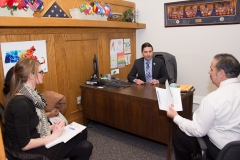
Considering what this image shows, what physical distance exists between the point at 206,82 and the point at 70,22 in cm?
243

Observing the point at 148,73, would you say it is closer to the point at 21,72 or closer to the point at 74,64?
the point at 74,64

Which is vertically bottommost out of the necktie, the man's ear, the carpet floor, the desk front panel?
the carpet floor

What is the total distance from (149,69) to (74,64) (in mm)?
1146

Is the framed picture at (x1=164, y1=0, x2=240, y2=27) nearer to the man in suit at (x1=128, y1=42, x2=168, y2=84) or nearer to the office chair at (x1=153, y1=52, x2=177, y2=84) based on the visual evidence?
the office chair at (x1=153, y1=52, x2=177, y2=84)

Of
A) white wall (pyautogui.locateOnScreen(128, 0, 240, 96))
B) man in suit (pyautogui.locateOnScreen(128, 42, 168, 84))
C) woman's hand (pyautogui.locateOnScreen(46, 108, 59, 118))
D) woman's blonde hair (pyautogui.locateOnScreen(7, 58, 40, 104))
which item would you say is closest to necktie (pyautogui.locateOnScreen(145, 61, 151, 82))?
man in suit (pyautogui.locateOnScreen(128, 42, 168, 84))

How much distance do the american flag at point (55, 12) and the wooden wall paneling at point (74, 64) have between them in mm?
304

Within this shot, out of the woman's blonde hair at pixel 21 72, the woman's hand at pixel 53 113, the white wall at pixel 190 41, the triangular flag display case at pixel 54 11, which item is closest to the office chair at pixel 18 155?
the woman's blonde hair at pixel 21 72

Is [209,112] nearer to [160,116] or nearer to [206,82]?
[160,116]

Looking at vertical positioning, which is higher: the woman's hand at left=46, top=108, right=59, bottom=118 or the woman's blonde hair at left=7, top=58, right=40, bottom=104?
the woman's blonde hair at left=7, top=58, right=40, bottom=104

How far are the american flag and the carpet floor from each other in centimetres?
170

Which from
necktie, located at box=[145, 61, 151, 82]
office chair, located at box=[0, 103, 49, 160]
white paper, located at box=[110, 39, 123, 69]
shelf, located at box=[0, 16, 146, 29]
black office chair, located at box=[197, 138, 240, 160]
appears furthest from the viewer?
white paper, located at box=[110, 39, 123, 69]

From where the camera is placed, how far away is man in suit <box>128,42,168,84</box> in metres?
3.12

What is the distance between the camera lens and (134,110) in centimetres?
257

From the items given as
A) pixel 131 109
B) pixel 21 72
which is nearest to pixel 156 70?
pixel 131 109
